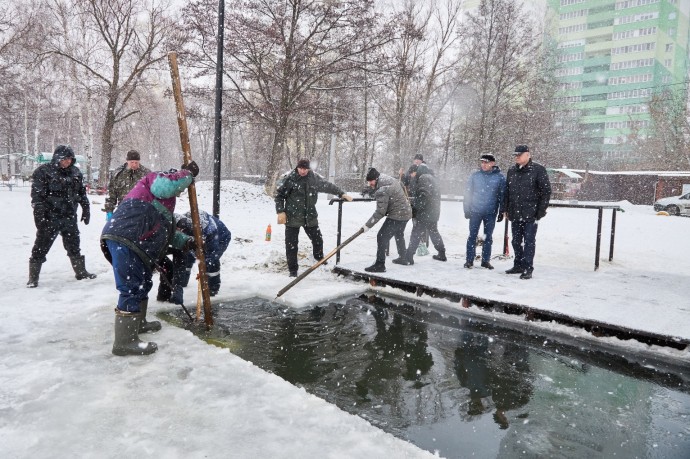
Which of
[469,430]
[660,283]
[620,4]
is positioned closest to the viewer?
[469,430]

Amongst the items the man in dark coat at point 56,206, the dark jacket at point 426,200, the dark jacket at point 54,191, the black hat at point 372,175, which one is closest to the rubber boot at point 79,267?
the man in dark coat at point 56,206

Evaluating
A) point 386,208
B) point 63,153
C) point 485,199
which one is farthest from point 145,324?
point 485,199

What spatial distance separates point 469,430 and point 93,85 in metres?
25.2

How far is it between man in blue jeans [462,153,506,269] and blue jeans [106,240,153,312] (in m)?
4.89

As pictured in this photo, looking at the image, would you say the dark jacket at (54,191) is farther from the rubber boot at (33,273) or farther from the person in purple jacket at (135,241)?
the person in purple jacket at (135,241)

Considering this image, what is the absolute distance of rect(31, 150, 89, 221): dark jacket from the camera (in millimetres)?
5766

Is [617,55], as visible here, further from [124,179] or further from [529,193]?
[124,179]

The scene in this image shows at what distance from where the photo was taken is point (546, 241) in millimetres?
11281

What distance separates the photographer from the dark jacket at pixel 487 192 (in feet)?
22.4

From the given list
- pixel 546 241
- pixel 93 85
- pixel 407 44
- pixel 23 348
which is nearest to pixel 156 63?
pixel 93 85

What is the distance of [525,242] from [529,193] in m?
0.71

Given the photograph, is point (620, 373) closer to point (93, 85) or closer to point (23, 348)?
point (23, 348)

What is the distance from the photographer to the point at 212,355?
3762 mm

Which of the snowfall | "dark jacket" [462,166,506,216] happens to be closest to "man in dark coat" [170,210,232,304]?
the snowfall
